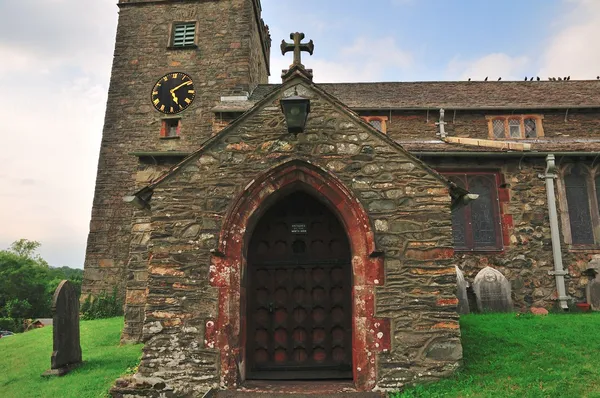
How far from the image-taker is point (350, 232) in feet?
20.5

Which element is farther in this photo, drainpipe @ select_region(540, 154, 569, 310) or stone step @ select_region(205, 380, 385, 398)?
drainpipe @ select_region(540, 154, 569, 310)

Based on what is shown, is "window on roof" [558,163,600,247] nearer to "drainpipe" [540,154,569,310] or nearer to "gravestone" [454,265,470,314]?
"drainpipe" [540,154,569,310]

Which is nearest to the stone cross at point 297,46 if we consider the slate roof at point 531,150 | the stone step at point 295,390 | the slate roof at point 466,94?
the slate roof at point 531,150

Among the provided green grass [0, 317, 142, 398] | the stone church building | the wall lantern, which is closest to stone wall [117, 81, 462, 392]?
the stone church building

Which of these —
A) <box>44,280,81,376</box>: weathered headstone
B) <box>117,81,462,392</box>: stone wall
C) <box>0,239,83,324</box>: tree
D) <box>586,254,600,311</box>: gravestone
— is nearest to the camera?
<box>117,81,462,392</box>: stone wall

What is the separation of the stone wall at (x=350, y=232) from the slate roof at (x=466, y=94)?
347 inches

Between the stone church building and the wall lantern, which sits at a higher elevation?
the wall lantern

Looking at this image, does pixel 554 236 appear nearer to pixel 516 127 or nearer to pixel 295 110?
pixel 516 127

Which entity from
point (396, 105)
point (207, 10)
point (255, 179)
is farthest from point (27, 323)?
point (255, 179)

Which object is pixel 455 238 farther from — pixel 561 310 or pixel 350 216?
pixel 350 216

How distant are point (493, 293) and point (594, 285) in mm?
2808

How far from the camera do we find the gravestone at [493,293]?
10258 millimetres

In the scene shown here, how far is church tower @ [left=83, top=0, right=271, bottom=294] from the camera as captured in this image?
16.5 metres

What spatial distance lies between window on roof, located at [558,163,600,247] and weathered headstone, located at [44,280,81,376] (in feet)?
40.2
